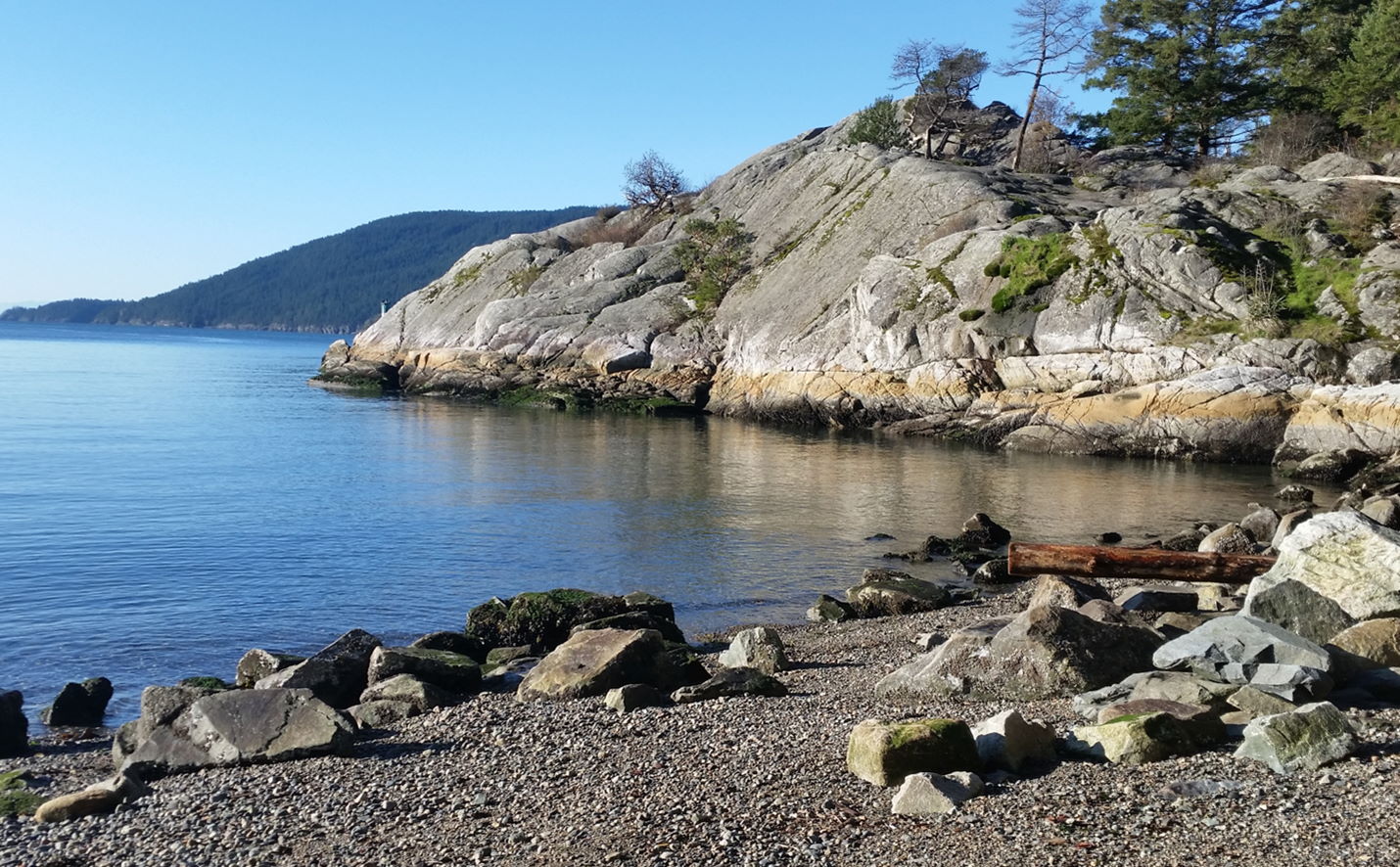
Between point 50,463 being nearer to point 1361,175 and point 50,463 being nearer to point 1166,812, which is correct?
point 1166,812

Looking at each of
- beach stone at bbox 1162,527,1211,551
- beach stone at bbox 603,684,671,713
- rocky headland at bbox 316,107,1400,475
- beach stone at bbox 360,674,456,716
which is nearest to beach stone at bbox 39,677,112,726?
beach stone at bbox 360,674,456,716

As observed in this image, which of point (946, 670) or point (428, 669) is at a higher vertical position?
point (946, 670)

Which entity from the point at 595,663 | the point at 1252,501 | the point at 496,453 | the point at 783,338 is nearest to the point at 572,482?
the point at 496,453

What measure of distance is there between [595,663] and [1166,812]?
21.3 feet

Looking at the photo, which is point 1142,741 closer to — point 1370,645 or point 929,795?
point 929,795

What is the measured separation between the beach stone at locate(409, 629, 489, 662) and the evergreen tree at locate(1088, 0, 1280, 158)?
5459cm

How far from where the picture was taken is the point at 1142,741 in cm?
787

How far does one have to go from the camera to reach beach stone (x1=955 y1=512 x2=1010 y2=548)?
78.8 feet

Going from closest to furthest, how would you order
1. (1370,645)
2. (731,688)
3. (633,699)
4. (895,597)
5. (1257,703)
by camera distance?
1. (1257,703)
2. (1370,645)
3. (633,699)
4. (731,688)
5. (895,597)

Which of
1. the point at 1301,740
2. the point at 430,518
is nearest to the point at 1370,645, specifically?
the point at 1301,740

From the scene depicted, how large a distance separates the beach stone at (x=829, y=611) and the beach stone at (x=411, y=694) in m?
6.91

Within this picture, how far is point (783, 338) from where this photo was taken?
57188 mm

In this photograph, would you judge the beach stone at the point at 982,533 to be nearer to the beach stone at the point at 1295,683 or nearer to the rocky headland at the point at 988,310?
the beach stone at the point at 1295,683

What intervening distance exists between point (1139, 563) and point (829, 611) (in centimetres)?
481
